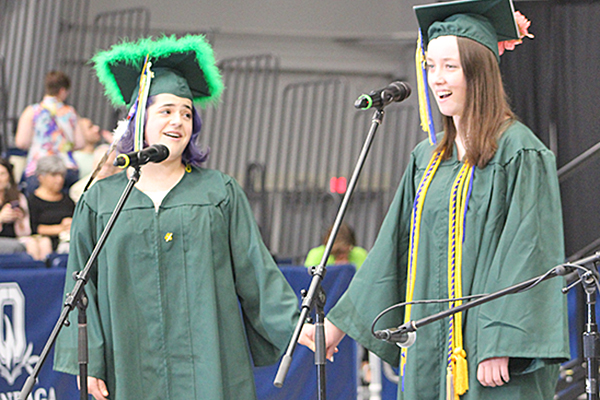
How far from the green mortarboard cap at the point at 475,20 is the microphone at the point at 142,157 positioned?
0.97 meters

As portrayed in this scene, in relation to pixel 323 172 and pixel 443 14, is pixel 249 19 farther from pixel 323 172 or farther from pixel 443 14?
pixel 443 14

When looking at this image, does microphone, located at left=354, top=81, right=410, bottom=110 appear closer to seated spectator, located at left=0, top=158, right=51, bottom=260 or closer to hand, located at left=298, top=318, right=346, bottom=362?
hand, located at left=298, top=318, right=346, bottom=362

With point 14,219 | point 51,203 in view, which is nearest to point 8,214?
point 14,219

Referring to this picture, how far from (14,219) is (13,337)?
2.09 metres

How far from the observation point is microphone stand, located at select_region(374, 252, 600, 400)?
2.09 meters

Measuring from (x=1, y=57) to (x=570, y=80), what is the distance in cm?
580

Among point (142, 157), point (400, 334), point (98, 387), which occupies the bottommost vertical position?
point (98, 387)

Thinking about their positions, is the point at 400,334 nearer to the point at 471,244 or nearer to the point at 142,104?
the point at 471,244

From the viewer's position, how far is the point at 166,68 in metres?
3.11

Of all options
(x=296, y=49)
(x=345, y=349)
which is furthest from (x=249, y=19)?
(x=345, y=349)

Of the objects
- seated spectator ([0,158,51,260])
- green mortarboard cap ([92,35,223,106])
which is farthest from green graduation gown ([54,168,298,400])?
seated spectator ([0,158,51,260])

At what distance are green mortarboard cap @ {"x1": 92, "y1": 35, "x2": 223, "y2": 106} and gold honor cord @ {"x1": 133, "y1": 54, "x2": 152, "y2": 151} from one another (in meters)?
0.02

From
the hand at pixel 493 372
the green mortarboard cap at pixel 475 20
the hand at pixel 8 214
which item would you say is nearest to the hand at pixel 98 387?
the hand at pixel 493 372

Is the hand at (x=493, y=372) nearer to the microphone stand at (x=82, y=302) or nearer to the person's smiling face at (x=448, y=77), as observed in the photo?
the person's smiling face at (x=448, y=77)
